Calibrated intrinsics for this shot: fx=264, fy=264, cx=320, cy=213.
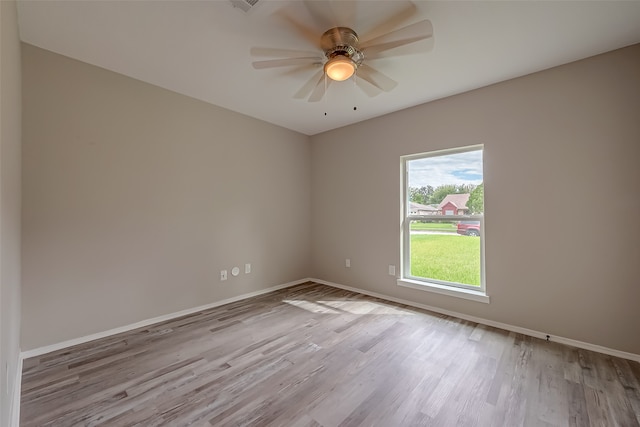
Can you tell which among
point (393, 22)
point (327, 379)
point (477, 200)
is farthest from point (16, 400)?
point (477, 200)

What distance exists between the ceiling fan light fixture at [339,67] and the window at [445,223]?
1803mm

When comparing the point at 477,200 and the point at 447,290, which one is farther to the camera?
the point at 447,290

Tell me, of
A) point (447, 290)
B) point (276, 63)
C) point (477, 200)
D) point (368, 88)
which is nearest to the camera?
point (276, 63)

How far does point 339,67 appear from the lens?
193 centimetres

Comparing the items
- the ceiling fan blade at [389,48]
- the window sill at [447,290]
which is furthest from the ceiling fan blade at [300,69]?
the window sill at [447,290]

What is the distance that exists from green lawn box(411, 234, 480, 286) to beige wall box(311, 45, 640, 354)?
19 centimetres

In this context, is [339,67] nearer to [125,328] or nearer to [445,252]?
[445,252]

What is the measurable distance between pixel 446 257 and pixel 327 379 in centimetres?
209

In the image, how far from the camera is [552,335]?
2465 millimetres

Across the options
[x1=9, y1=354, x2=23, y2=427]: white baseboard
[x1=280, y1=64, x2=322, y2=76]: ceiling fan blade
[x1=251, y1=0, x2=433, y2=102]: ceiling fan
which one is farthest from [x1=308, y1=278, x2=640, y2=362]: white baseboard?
[x1=9, y1=354, x2=23, y2=427]: white baseboard

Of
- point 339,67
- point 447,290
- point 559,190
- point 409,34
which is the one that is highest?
point 409,34

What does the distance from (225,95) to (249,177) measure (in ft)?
3.57

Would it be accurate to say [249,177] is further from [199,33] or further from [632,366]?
[632,366]

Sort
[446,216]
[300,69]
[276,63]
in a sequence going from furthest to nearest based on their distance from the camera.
Result: [446,216]
[300,69]
[276,63]
